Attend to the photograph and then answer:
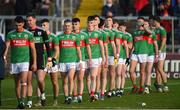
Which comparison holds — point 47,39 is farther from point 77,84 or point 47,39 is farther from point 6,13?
point 6,13

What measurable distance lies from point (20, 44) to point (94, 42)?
129 inches

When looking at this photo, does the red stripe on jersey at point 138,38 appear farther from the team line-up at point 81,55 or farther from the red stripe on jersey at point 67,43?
the red stripe on jersey at point 67,43

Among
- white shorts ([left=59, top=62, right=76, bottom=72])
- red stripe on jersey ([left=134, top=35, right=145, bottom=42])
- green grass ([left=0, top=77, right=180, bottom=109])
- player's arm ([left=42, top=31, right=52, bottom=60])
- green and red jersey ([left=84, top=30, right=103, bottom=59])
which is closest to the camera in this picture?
green grass ([left=0, top=77, right=180, bottom=109])

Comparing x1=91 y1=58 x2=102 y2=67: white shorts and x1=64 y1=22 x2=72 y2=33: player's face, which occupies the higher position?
x1=64 y1=22 x2=72 y2=33: player's face

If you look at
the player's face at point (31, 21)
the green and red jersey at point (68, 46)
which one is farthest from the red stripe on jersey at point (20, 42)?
the green and red jersey at point (68, 46)

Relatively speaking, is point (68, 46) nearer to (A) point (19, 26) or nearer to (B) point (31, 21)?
(B) point (31, 21)

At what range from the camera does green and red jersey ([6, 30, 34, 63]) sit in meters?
24.3

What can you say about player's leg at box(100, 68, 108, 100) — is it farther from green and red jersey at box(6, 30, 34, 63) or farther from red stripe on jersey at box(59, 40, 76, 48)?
green and red jersey at box(6, 30, 34, 63)

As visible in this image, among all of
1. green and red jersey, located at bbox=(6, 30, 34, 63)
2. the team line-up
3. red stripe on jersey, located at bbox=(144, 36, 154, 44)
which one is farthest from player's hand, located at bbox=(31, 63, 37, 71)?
red stripe on jersey, located at bbox=(144, 36, 154, 44)

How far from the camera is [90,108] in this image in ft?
77.8

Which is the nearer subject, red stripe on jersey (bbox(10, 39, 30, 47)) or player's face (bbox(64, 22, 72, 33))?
red stripe on jersey (bbox(10, 39, 30, 47))

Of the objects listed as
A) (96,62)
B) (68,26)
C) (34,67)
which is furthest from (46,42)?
(96,62)

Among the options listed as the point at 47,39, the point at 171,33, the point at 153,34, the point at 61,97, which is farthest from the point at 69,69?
the point at 171,33

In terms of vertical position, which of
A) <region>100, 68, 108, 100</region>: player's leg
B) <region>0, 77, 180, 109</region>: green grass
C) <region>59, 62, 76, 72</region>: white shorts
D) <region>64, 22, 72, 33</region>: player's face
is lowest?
<region>0, 77, 180, 109</region>: green grass
